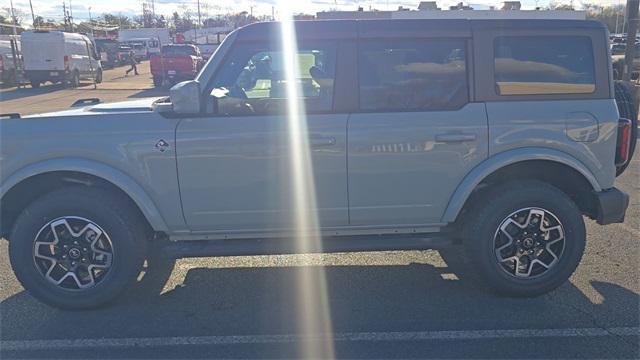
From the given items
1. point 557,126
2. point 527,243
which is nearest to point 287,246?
point 527,243

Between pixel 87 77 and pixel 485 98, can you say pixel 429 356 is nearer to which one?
pixel 485 98

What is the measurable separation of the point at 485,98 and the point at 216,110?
191 centimetres

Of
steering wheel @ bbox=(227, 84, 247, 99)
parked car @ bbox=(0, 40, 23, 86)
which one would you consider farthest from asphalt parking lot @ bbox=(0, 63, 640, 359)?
parked car @ bbox=(0, 40, 23, 86)

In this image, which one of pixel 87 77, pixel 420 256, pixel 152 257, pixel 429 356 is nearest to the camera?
pixel 429 356

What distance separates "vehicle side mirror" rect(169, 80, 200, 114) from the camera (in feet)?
11.0

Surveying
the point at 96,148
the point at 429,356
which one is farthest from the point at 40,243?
the point at 429,356

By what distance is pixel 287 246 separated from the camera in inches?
144

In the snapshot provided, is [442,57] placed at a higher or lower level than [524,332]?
higher

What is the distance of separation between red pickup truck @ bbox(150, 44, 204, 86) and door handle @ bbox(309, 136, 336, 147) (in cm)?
1983

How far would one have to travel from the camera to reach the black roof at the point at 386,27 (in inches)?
141

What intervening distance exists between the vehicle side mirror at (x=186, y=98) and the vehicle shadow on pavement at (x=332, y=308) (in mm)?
1435

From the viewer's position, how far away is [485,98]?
11.8 feet

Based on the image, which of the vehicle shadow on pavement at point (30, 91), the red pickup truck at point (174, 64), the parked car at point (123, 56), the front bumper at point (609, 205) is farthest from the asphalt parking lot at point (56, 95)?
the parked car at point (123, 56)

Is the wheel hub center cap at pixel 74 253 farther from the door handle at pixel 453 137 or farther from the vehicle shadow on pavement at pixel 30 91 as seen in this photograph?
the vehicle shadow on pavement at pixel 30 91
